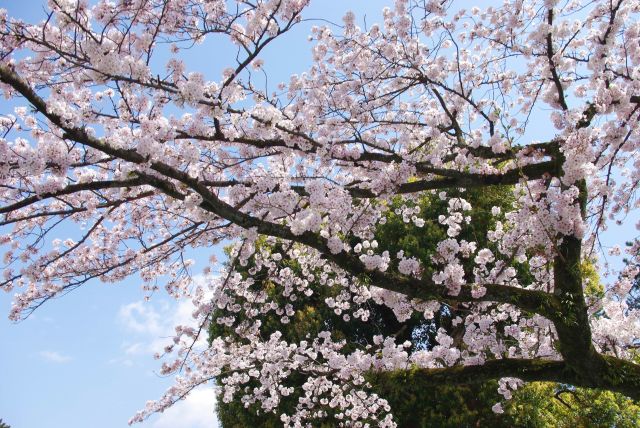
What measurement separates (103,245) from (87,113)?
9.76 feet

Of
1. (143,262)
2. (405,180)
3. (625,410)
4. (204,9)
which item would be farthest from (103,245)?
(625,410)

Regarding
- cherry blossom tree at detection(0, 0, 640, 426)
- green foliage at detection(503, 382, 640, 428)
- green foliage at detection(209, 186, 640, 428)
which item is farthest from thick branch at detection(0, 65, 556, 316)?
green foliage at detection(503, 382, 640, 428)

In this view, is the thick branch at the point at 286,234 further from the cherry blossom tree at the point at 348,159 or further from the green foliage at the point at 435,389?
the green foliage at the point at 435,389

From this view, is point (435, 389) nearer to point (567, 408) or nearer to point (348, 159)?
point (567, 408)

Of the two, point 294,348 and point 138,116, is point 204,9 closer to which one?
point 138,116

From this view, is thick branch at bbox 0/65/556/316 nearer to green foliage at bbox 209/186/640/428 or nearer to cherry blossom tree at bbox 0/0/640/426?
cherry blossom tree at bbox 0/0/640/426

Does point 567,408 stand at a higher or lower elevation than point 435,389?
lower

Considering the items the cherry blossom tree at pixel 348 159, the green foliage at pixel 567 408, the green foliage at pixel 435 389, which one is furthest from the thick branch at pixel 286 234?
the green foliage at pixel 567 408

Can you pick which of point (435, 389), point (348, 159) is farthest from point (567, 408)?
point (348, 159)

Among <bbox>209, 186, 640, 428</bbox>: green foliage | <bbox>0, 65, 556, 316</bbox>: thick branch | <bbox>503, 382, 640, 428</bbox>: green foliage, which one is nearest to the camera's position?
<bbox>0, 65, 556, 316</bbox>: thick branch

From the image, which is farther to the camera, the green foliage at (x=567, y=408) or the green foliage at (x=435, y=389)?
the green foliage at (x=435, y=389)

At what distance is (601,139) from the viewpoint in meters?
4.56

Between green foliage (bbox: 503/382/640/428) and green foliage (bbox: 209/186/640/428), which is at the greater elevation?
green foliage (bbox: 209/186/640/428)

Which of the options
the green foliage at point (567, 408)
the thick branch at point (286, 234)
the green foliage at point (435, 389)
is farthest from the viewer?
the green foliage at point (435, 389)
